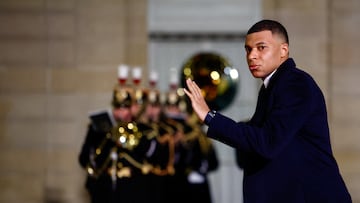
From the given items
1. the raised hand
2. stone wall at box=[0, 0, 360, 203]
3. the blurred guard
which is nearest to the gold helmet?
the blurred guard

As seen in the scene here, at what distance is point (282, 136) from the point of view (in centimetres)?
453

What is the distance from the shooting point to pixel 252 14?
1090 centimetres

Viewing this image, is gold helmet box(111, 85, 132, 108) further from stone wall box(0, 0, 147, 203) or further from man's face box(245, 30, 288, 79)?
man's face box(245, 30, 288, 79)

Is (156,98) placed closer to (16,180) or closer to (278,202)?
(16,180)

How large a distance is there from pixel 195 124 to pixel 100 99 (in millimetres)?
1312

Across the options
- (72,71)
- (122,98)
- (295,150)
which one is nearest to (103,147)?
(122,98)

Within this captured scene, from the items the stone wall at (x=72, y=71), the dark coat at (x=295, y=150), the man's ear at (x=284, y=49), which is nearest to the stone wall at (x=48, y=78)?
the stone wall at (x=72, y=71)

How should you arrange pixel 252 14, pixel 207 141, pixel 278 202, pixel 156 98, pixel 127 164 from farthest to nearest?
pixel 252 14 → pixel 207 141 → pixel 156 98 → pixel 127 164 → pixel 278 202

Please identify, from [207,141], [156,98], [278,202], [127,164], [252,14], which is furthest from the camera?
[252,14]

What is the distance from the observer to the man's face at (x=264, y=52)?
185 inches

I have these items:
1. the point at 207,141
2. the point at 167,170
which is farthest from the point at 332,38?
the point at 167,170

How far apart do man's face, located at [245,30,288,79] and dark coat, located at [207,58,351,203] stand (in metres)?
0.09

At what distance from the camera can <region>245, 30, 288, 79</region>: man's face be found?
4711 millimetres

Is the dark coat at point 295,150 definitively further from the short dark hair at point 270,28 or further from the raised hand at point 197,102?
the short dark hair at point 270,28
